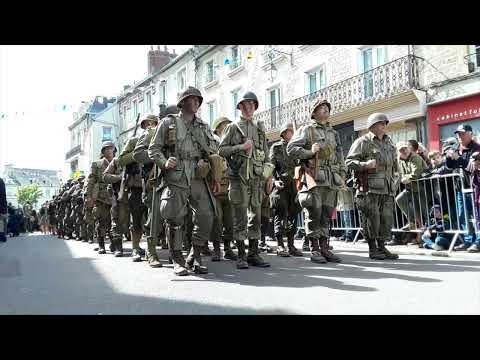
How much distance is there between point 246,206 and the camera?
6.56 meters

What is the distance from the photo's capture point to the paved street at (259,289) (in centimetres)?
409

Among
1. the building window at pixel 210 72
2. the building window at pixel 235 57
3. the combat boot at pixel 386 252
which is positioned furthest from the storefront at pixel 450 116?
the building window at pixel 210 72

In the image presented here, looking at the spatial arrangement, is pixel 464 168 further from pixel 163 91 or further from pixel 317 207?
pixel 163 91

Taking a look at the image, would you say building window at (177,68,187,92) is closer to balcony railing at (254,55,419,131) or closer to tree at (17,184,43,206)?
balcony railing at (254,55,419,131)

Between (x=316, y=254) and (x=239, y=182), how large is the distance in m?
1.61

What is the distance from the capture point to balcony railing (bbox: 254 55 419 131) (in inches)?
681

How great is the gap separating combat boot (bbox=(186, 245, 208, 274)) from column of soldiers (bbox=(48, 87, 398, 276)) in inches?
0.5

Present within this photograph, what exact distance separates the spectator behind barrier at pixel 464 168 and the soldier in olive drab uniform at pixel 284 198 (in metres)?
2.68

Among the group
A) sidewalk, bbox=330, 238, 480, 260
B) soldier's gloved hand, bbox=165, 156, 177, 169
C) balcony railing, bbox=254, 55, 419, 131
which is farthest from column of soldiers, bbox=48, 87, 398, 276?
balcony railing, bbox=254, 55, 419, 131

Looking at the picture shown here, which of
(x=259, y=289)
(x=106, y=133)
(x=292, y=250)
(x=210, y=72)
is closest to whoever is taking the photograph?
(x=259, y=289)

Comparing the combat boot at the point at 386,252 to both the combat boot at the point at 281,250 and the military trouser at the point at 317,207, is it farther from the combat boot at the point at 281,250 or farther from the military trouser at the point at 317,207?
the combat boot at the point at 281,250

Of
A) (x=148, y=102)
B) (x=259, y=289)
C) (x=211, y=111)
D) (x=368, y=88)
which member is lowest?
(x=259, y=289)

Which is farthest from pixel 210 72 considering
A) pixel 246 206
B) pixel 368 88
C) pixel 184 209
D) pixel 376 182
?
pixel 184 209
